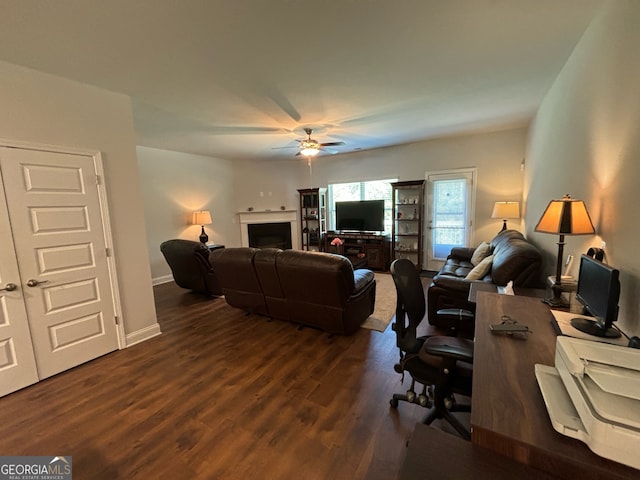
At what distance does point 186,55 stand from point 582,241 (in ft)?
11.5

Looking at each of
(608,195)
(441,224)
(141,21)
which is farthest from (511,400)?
(441,224)

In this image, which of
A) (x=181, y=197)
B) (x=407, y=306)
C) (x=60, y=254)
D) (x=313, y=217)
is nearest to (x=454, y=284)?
(x=407, y=306)

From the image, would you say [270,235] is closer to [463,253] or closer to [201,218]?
[201,218]

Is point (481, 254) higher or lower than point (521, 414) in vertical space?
lower

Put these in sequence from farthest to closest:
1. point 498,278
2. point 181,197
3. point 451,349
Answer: point 181,197 < point 498,278 < point 451,349

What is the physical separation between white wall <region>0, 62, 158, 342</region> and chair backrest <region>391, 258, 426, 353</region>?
2929 mm

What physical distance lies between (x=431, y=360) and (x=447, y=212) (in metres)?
4.57

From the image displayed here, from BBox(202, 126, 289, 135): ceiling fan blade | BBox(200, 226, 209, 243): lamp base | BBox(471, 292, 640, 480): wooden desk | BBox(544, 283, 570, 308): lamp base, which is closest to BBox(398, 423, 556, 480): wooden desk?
BBox(471, 292, 640, 480): wooden desk

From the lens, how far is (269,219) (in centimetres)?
734

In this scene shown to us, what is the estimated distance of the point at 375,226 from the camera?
6395 mm

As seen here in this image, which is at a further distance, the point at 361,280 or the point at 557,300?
the point at 361,280

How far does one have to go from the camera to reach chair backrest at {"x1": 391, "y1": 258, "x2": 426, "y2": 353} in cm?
182

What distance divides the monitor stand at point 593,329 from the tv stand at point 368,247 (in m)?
4.40

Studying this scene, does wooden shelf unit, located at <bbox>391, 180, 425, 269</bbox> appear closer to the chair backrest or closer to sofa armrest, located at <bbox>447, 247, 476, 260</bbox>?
sofa armrest, located at <bbox>447, 247, 476, 260</bbox>
